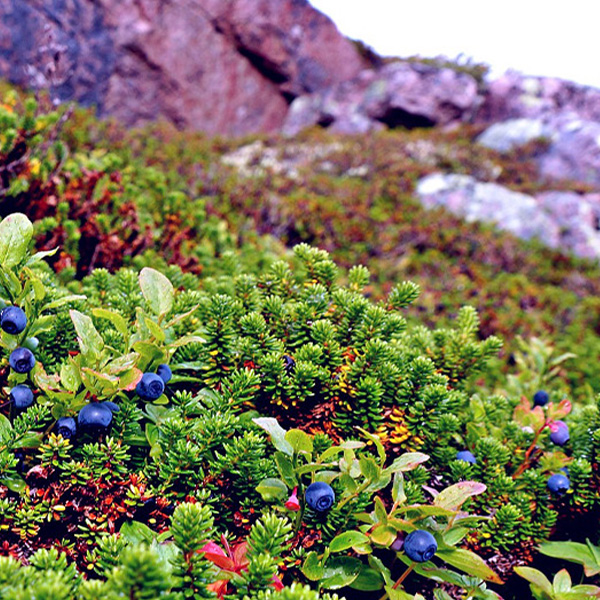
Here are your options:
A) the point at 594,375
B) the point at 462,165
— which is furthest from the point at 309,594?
the point at 462,165

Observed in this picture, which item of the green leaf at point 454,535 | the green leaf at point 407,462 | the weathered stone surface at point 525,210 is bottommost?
the green leaf at point 454,535

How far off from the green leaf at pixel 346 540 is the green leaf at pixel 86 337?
730 mm

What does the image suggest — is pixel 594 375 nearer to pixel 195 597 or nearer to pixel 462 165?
pixel 195 597

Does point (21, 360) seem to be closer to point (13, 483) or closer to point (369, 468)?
point (13, 483)

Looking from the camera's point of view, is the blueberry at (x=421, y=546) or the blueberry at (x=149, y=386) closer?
the blueberry at (x=421, y=546)

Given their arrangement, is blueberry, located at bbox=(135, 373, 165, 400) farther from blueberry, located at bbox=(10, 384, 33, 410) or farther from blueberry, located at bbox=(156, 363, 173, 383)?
blueberry, located at bbox=(10, 384, 33, 410)

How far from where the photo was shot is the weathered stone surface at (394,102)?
55.8 feet

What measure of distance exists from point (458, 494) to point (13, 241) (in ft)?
4.21

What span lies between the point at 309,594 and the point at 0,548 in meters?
0.71

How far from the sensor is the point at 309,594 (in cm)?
90

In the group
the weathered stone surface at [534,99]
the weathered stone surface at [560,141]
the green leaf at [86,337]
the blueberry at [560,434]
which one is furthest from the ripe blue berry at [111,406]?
the weathered stone surface at [534,99]

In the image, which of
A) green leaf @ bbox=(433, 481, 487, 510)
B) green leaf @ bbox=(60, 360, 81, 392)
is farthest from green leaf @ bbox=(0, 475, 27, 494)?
green leaf @ bbox=(433, 481, 487, 510)

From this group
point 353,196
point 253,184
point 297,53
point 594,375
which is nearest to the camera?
point 594,375

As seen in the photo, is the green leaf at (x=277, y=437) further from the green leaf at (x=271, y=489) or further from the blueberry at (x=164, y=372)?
the blueberry at (x=164, y=372)
